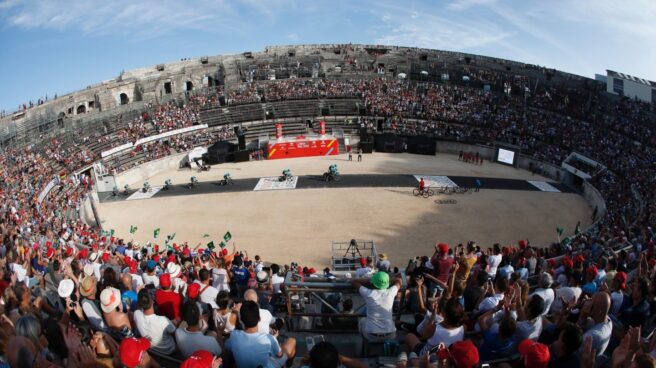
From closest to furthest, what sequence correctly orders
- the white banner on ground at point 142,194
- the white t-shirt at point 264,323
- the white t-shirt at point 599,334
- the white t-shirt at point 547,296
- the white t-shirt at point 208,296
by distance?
the white t-shirt at point 599,334
the white t-shirt at point 264,323
the white t-shirt at point 547,296
the white t-shirt at point 208,296
the white banner on ground at point 142,194

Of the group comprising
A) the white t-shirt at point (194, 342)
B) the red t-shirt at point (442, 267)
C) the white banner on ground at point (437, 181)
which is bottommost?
the white banner on ground at point (437, 181)

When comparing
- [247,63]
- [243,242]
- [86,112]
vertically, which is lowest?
[243,242]

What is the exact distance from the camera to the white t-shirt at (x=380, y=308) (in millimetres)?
7059

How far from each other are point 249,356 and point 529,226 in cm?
2687

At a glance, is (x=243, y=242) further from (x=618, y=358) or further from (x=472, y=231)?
(x=618, y=358)

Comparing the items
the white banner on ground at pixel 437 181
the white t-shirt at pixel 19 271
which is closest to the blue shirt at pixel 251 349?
the white t-shirt at pixel 19 271

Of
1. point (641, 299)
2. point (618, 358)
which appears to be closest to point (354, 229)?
point (641, 299)

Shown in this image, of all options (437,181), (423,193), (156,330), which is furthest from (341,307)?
(437,181)

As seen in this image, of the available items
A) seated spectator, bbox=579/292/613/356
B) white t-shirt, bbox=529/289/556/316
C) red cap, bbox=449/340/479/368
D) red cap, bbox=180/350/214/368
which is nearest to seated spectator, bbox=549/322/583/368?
seated spectator, bbox=579/292/613/356

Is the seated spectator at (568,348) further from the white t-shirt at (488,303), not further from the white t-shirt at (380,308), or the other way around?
the white t-shirt at (380,308)

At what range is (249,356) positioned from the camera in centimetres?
563

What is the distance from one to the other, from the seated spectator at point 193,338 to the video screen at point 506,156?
4349 centimetres

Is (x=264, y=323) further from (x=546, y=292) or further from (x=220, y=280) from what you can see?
(x=546, y=292)

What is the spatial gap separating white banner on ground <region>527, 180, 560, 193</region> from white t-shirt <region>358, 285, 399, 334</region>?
33.7 metres
